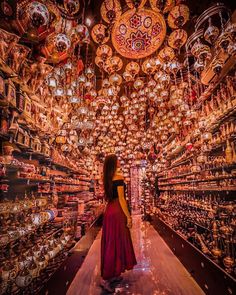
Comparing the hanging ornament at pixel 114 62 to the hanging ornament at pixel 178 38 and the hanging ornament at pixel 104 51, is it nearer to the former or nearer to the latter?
the hanging ornament at pixel 104 51

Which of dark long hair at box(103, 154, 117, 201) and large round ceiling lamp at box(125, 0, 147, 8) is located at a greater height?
large round ceiling lamp at box(125, 0, 147, 8)

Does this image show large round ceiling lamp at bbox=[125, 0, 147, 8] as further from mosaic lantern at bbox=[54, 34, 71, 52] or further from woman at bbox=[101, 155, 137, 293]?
woman at bbox=[101, 155, 137, 293]

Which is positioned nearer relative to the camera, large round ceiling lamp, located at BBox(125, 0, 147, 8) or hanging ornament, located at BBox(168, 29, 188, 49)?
large round ceiling lamp, located at BBox(125, 0, 147, 8)

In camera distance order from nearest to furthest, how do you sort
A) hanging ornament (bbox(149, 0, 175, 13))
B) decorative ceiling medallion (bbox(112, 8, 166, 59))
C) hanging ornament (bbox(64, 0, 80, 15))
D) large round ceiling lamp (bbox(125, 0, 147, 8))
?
hanging ornament (bbox(64, 0, 80, 15)) → large round ceiling lamp (bbox(125, 0, 147, 8)) → hanging ornament (bbox(149, 0, 175, 13)) → decorative ceiling medallion (bbox(112, 8, 166, 59))

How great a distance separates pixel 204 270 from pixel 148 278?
2.64 ft

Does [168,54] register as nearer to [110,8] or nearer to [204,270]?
[110,8]

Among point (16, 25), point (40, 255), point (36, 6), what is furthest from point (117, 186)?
point (16, 25)

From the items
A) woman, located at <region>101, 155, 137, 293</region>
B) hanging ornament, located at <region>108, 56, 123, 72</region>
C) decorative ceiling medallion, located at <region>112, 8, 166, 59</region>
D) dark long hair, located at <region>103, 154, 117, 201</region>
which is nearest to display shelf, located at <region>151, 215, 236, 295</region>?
woman, located at <region>101, 155, 137, 293</region>

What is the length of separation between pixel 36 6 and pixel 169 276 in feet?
11.5

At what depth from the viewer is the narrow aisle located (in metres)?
2.37

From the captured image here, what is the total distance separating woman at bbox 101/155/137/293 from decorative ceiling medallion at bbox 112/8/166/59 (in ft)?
7.81

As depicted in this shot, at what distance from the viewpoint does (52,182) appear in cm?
378

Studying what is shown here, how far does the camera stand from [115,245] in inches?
96.1

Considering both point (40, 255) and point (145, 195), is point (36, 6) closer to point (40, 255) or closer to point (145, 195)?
point (40, 255)
